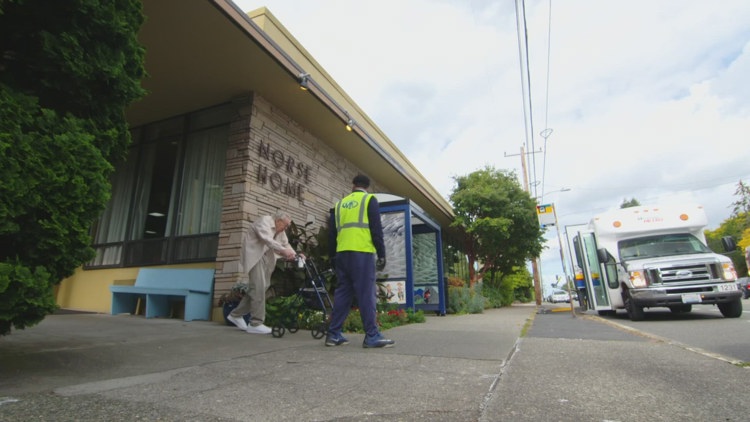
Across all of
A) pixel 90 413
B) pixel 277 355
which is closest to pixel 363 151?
pixel 277 355

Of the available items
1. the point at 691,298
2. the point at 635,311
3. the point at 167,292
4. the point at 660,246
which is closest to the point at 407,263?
the point at 167,292

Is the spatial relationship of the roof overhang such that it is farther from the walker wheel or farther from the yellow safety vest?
the walker wheel

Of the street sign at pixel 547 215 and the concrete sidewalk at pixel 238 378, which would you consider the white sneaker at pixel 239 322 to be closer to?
the concrete sidewalk at pixel 238 378

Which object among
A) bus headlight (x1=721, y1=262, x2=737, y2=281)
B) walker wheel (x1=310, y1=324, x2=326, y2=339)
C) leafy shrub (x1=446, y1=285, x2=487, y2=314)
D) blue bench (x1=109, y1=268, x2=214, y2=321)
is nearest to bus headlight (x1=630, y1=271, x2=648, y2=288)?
bus headlight (x1=721, y1=262, x2=737, y2=281)

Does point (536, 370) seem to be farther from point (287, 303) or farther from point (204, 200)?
point (204, 200)

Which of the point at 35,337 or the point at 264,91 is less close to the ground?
the point at 264,91

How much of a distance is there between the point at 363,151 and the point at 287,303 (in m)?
5.29

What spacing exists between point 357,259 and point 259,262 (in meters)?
1.66

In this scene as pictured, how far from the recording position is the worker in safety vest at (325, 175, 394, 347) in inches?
157

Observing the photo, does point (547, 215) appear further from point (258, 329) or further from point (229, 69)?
point (229, 69)

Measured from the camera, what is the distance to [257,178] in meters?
6.84

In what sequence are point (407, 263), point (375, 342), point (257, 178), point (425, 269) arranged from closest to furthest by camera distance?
point (375, 342) → point (257, 178) → point (407, 263) → point (425, 269)

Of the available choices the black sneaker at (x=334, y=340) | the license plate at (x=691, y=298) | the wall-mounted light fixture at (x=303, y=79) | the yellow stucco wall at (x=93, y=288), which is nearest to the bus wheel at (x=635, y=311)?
the license plate at (x=691, y=298)

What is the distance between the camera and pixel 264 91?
272 inches
